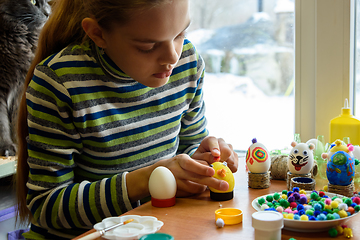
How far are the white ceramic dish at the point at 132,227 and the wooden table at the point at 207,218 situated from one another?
0.06ft

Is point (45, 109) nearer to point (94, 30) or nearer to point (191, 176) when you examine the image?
point (94, 30)

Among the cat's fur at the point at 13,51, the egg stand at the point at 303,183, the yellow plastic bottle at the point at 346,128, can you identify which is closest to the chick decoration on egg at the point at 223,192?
the egg stand at the point at 303,183

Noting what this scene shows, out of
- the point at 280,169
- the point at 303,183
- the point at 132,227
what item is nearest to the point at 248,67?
the point at 280,169

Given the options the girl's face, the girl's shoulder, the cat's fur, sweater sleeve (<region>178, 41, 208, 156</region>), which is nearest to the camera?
the girl's face

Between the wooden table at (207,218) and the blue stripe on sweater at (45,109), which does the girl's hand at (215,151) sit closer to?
the wooden table at (207,218)

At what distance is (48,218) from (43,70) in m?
0.32

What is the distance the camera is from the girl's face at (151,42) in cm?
67

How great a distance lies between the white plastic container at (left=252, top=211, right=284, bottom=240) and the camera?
50 cm

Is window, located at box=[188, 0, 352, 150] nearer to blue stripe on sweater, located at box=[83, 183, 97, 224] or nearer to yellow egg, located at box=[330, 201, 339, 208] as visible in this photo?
yellow egg, located at box=[330, 201, 339, 208]

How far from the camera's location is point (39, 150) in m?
0.74

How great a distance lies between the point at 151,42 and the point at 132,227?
351 mm

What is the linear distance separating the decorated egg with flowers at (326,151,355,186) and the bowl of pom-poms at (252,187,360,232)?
5cm

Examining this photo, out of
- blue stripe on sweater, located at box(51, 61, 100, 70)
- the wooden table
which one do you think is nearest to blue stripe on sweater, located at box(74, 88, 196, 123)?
blue stripe on sweater, located at box(51, 61, 100, 70)

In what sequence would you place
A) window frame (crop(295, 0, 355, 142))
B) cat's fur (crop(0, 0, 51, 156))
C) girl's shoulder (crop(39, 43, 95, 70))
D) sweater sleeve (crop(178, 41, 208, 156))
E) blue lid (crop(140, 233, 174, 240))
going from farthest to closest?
cat's fur (crop(0, 0, 51, 156))
window frame (crop(295, 0, 355, 142))
sweater sleeve (crop(178, 41, 208, 156))
girl's shoulder (crop(39, 43, 95, 70))
blue lid (crop(140, 233, 174, 240))
